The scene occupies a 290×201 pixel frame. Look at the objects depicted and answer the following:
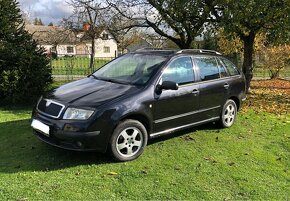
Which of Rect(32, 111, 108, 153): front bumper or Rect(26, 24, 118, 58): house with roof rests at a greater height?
Rect(26, 24, 118, 58): house with roof

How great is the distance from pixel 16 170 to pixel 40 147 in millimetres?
939

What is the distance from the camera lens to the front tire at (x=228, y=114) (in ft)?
22.7

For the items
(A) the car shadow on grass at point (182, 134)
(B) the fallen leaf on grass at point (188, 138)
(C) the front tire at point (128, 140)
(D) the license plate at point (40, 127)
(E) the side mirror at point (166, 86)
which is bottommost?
(B) the fallen leaf on grass at point (188, 138)

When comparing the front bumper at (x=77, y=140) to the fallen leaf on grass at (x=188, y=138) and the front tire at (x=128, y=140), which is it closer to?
the front tire at (x=128, y=140)

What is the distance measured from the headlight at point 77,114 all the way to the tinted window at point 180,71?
1.52 metres

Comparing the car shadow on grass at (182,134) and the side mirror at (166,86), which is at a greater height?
the side mirror at (166,86)

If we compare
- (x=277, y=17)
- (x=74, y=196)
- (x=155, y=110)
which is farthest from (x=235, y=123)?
(x=74, y=196)

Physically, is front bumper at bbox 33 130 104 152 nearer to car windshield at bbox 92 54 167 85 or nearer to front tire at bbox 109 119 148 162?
front tire at bbox 109 119 148 162

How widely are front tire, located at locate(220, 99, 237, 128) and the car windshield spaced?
6.45ft

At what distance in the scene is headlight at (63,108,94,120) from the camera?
4621 mm

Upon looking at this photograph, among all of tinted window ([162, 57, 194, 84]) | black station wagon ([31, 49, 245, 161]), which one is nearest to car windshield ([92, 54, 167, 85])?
black station wagon ([31, 49, 245, 161])

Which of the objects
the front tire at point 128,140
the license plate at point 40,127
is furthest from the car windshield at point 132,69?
the license plate at point 40,127

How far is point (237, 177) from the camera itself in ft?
15.4

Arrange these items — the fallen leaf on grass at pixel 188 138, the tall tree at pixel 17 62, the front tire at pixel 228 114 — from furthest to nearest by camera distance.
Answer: the tall tree at pixel 17 62 → the front tire at pixel 228 114 → the fallen leaf on grass at pixel 188 138
